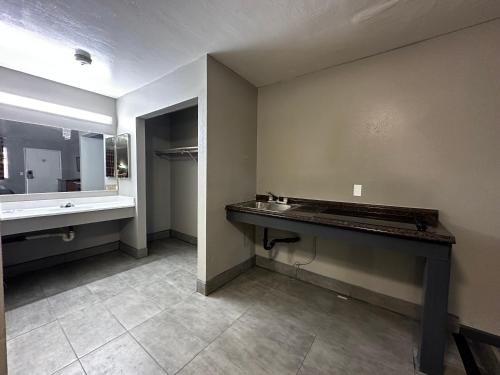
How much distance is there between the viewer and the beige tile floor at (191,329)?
1.37 meters

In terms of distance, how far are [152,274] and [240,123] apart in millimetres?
2240

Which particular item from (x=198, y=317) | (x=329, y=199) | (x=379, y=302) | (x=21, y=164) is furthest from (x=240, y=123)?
(x=21, y=164)

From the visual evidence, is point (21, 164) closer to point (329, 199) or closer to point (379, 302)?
point (329, 199)

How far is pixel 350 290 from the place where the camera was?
2.16 metres

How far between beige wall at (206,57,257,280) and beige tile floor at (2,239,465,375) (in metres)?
0.41

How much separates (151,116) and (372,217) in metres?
3.05

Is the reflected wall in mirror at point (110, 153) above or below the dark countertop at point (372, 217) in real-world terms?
above

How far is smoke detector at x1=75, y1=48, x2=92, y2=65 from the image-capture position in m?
1.93

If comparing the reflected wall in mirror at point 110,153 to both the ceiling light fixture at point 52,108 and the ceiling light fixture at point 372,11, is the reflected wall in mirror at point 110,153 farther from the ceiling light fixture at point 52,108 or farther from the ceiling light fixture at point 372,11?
the ceiling light fixture at point 372,11

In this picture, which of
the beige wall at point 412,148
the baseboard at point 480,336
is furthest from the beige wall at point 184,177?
the baseboard at point 480,336

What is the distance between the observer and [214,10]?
1458 mm

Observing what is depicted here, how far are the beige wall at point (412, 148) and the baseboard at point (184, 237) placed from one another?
6.38ft

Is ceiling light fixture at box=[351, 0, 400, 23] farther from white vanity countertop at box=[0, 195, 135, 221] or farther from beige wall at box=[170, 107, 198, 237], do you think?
white vanity countertop at box=[0, 195, 135, 221]

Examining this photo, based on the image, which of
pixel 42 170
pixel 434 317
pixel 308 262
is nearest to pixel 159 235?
pixel 42 170
